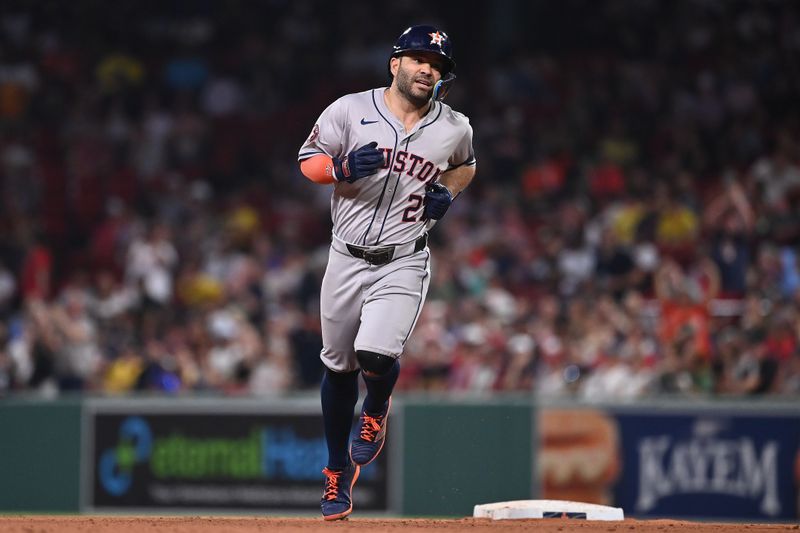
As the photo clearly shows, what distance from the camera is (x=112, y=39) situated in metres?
19.1

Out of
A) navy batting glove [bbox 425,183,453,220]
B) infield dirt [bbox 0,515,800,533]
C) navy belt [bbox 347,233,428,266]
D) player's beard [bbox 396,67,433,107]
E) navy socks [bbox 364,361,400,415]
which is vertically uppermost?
player's beard [bbox 396,67,433,107]

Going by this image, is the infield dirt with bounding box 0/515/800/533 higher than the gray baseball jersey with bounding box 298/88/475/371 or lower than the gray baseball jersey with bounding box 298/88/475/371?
lower

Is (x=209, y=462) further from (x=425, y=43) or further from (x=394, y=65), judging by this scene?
(x=425, y=43)

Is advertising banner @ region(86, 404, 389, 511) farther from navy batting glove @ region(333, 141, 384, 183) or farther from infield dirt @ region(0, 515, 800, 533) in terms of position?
navy batting glove @ region(333, 141, 384, 183)

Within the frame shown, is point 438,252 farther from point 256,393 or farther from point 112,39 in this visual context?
point 112,39

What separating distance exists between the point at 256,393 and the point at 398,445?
4.99ft

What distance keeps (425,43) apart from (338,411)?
5.81 feet

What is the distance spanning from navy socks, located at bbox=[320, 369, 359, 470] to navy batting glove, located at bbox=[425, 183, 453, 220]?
86 centimetres

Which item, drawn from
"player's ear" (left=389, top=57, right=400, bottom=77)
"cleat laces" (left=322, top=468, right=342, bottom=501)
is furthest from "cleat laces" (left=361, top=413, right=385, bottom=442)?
"player's ear" (left=389, top=57, right=400, bottom=77)

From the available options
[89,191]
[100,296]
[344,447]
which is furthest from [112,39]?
[344,447]

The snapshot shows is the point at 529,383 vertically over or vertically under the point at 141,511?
over

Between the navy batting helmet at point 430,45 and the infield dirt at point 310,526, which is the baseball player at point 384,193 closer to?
the navy batting helmet at point 430,45

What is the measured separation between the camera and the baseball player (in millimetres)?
5777

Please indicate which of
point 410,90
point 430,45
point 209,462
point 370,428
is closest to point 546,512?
point 370,428
